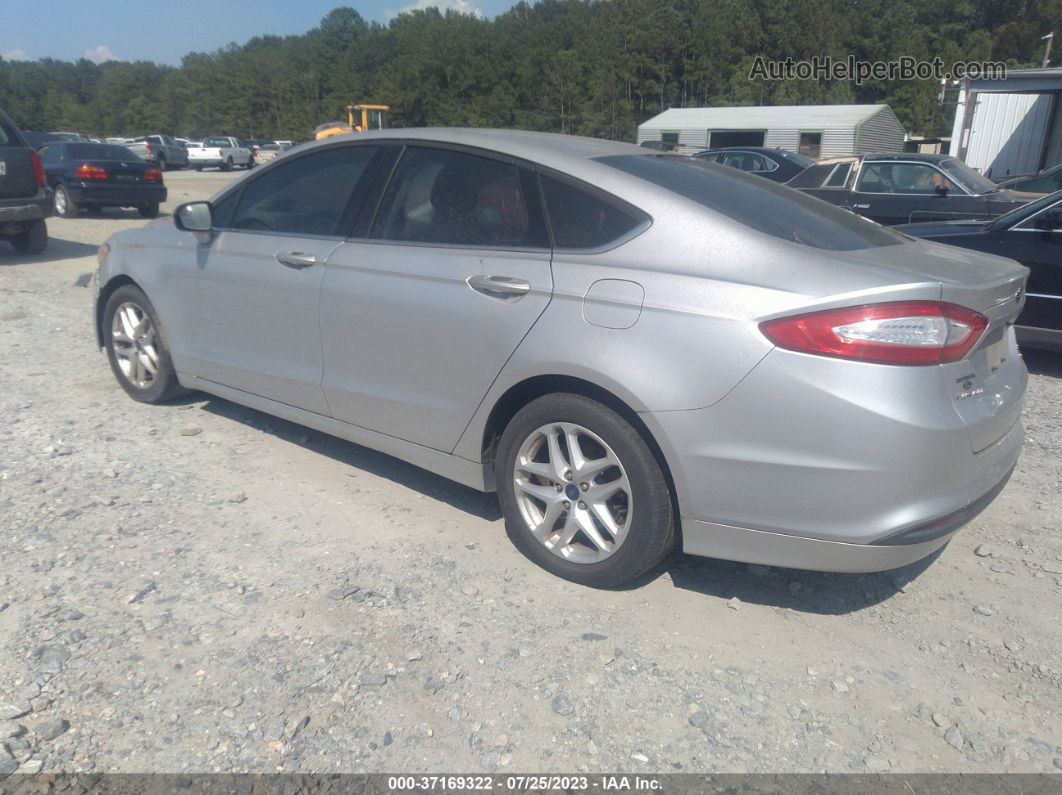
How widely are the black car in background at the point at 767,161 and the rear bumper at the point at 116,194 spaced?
10.1 metres

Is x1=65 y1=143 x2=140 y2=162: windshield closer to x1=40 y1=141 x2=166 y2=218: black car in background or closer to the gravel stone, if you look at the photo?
x1=40 y1=141 x2=166 y2=218: black car in background

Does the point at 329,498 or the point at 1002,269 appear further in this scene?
the point at 329,498

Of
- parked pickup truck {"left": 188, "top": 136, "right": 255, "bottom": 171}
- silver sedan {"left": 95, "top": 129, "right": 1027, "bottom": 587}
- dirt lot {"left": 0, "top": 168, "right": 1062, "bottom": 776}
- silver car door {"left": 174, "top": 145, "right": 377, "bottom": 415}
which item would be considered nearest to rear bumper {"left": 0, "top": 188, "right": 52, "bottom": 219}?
silver car door {"left": 174, "top": 145, "right": 377, "bottom": 415}

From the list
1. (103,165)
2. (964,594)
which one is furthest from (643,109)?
(964,594)

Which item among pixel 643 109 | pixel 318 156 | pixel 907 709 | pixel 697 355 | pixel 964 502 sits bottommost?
pixel 907 709

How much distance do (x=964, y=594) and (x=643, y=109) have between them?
72.6 metres

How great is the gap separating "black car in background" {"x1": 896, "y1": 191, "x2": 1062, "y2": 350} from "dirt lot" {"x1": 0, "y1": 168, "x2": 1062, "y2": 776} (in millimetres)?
2238

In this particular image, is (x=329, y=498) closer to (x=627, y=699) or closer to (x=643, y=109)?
(x=627, y=699)

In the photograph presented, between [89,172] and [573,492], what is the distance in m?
15.1

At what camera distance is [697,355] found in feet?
9.25

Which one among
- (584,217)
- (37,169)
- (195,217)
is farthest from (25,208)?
(584,217)

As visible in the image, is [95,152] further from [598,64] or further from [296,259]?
[598,64]

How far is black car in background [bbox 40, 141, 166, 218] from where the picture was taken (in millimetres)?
Result: 15367

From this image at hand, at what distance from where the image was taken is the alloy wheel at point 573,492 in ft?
10.3
